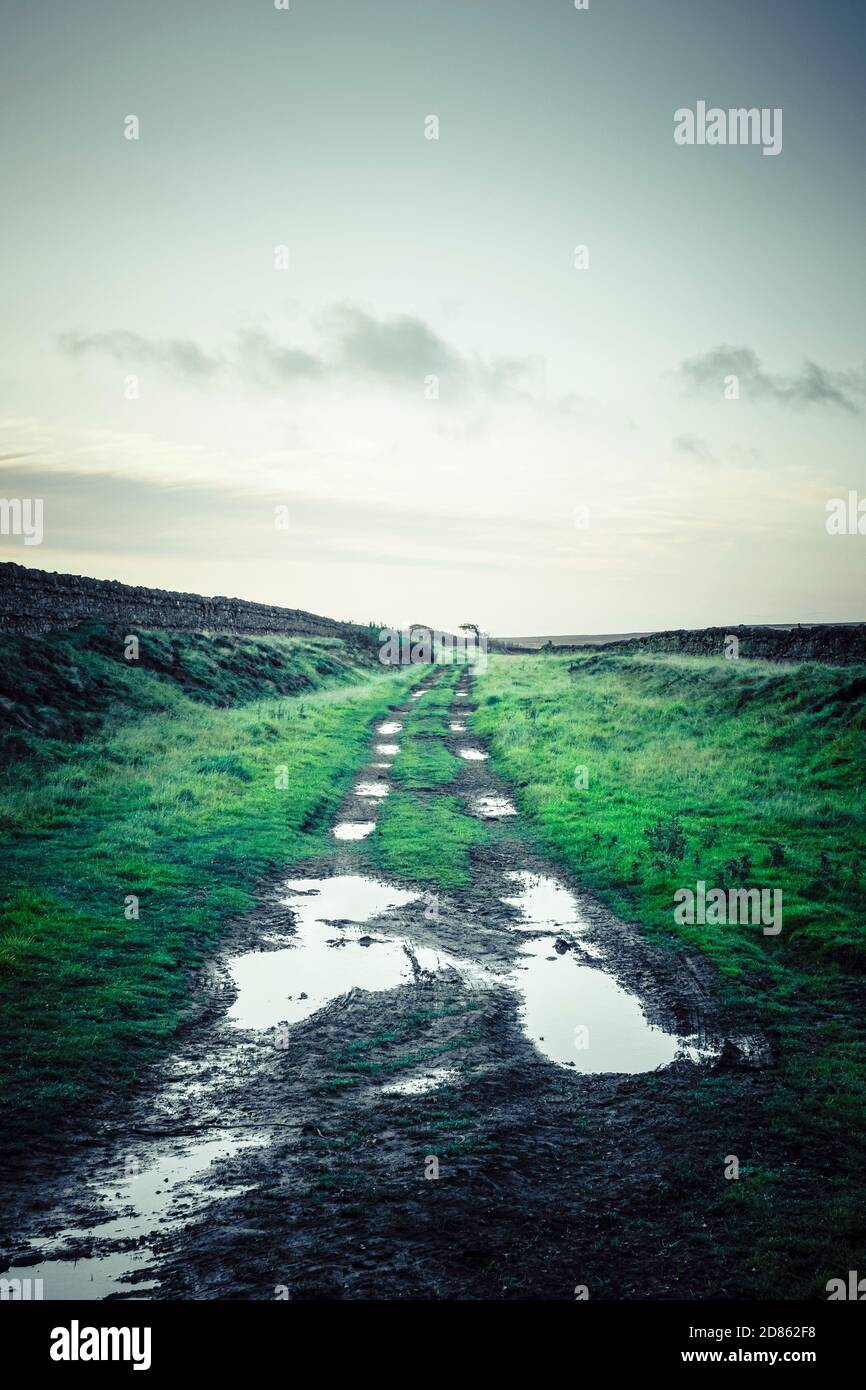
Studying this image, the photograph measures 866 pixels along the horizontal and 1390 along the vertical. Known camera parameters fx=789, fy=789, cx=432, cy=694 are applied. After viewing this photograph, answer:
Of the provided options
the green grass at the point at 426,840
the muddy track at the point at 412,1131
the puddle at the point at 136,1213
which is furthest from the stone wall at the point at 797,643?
the puddle at the point at 136,1213

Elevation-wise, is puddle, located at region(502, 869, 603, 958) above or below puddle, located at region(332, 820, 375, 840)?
below

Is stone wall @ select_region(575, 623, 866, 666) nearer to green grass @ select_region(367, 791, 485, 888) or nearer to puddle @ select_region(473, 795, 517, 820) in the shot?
puddle @ select_region(473, 795, 517, 820)

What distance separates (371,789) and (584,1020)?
13517 millimetres

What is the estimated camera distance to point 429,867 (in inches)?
581

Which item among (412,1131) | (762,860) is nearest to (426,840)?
(762,860)

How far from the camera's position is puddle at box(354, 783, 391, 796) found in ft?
70.4

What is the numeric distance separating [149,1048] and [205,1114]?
1458 mm

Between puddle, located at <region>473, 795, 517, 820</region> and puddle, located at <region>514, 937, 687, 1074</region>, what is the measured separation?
27.3 ft

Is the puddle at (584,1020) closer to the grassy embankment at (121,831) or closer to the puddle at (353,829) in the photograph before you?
the grassy embankment at (121,831)

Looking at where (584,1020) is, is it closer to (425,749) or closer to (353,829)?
(353,829)

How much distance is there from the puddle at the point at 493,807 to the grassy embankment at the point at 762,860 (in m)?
0.42

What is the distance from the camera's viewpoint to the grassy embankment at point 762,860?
570 cm

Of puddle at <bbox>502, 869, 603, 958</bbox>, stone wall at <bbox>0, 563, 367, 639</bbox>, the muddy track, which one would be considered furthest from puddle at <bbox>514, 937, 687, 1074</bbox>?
stone wall at <bbox>0, 563, 367, 639</bbox>
